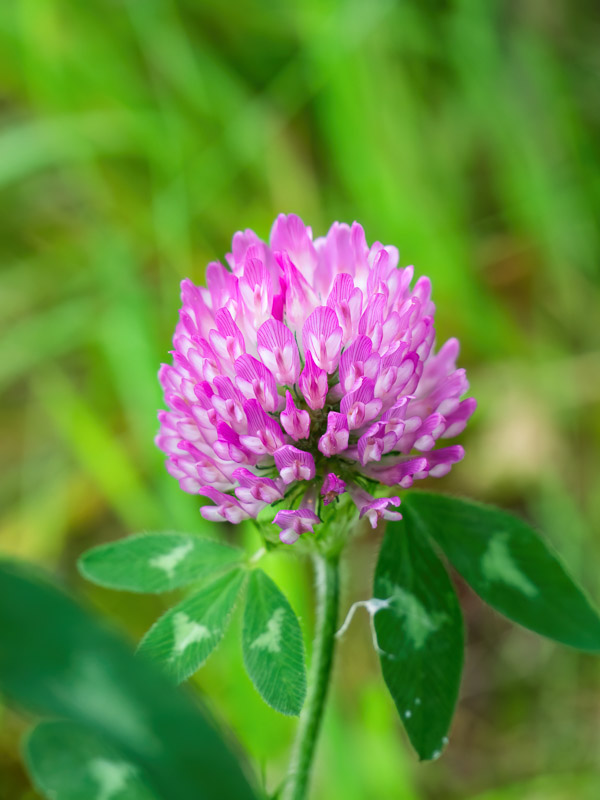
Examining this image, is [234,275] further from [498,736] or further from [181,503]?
[498,736]

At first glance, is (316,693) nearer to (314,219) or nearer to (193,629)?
(193,629)

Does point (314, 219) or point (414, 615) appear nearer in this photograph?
point (414, 615)

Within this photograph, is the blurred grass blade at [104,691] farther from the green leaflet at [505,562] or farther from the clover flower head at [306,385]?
the green leaflet at [505,562]

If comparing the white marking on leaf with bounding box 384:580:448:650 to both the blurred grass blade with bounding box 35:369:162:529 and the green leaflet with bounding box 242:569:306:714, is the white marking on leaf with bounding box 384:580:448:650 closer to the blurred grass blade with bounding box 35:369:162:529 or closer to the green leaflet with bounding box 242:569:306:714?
the green leaflet with bounding box 242:569:306:714

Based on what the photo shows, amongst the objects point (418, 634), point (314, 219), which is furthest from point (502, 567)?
point (314, 219)

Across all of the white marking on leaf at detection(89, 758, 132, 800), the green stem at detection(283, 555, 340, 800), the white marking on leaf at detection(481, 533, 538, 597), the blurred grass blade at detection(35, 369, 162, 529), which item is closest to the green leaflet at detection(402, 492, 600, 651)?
the white marking on leaf at detection(481, 533, 538, 597)

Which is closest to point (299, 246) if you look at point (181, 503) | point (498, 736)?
point (181, 503)
